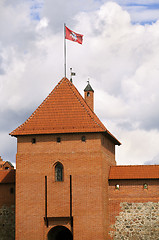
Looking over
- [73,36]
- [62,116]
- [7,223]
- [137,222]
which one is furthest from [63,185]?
[73,36]

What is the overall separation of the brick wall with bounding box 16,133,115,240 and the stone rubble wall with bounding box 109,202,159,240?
0.98 meters

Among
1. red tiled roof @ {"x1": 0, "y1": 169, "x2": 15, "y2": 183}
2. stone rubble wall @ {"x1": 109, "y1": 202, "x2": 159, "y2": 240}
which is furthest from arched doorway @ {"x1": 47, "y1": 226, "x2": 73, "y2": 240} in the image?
red tiled roof @ {"x1": 0, "y1": 169, "x2": 15, "y2": 183}

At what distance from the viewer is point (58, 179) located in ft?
118

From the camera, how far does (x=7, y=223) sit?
38.9 meters

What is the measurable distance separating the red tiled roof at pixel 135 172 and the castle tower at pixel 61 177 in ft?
3.63

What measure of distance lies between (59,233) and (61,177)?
4.76m

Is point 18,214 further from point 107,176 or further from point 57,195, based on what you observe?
point 107,176

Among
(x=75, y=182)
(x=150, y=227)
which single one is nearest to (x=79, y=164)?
(x=75, y=182)

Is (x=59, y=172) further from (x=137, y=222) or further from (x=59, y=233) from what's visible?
A: (x=137, y=222)

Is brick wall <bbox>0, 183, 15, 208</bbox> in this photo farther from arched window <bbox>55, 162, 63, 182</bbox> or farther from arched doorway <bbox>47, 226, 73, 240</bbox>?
arched window <bbox>55, 162, 63, 182</bbox>

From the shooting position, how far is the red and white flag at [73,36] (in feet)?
128

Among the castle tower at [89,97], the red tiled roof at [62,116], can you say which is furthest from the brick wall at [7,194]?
the castle tower at [89,97]

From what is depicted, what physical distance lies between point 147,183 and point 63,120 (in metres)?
6.54

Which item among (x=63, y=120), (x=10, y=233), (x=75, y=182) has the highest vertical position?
(x=63, y=120)
